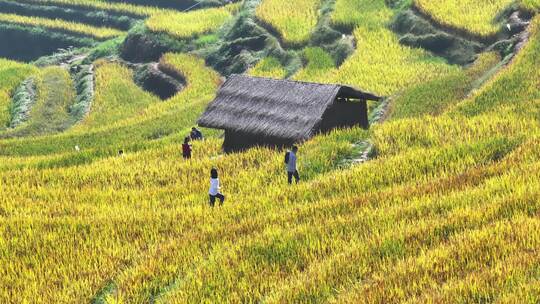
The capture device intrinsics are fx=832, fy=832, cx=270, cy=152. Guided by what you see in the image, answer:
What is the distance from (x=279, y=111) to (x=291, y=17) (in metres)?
28.8

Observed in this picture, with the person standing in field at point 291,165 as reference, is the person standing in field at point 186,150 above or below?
below

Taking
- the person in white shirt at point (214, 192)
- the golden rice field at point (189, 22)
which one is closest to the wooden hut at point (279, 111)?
the person in white shirt at point (214, 192)

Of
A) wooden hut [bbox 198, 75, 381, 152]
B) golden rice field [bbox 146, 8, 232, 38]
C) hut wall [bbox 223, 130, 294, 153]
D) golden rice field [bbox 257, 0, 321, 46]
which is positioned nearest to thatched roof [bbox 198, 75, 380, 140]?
wooden hut [bbox 198, 75, 381, 152]

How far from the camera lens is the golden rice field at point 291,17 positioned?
49.8 m

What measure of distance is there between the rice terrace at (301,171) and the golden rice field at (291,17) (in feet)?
0.88

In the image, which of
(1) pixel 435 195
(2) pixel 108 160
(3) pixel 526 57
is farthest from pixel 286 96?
(3) pixel 526 57

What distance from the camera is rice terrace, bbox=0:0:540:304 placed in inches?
521

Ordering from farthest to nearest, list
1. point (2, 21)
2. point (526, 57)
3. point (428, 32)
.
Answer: point (2, 21)
point (428, 32)
point (526, 57)

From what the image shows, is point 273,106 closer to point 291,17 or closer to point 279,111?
point 279,111

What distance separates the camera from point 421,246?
1368cm

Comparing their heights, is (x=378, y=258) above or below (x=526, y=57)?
above

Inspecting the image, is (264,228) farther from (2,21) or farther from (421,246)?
(2,21)

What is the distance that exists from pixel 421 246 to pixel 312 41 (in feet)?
118

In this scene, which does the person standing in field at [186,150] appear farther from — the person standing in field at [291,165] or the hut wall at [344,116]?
the person standing in field at [291,165]
